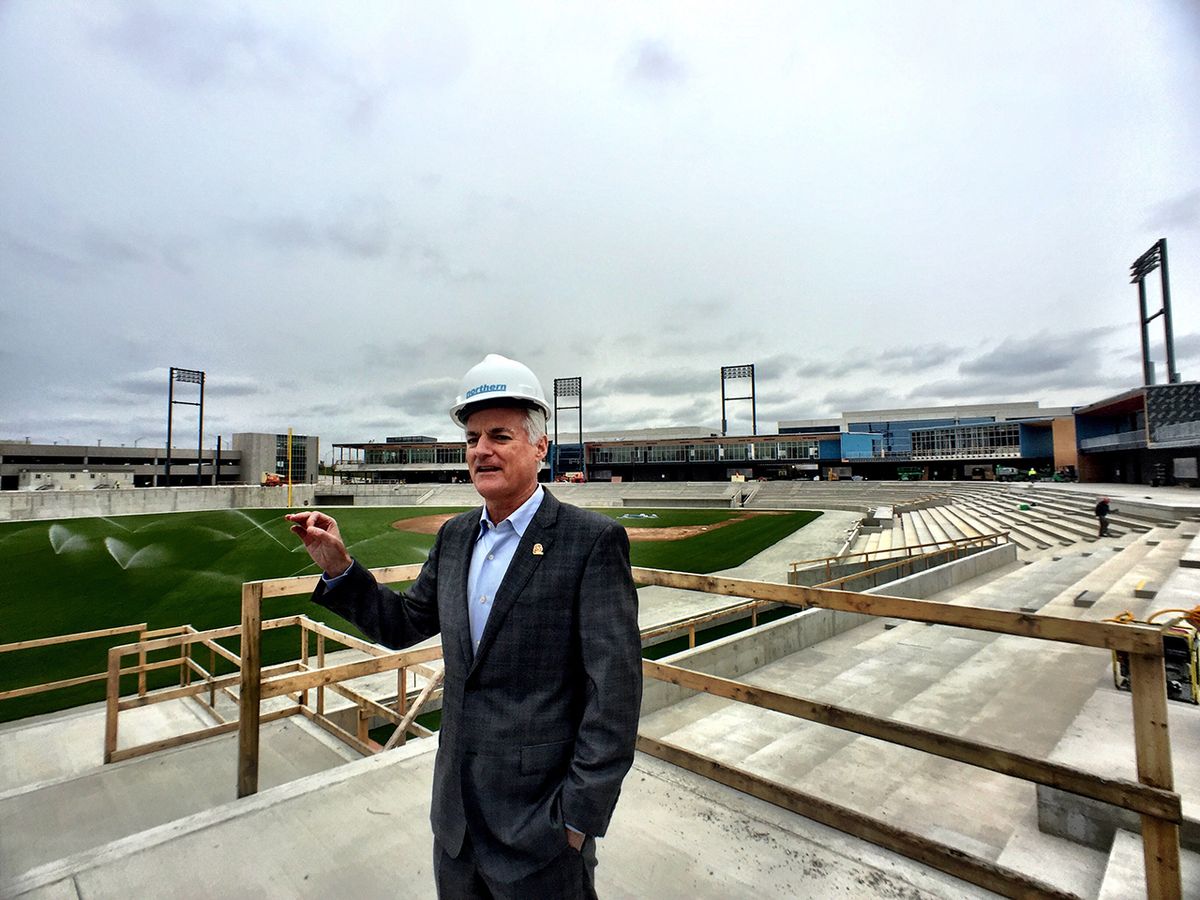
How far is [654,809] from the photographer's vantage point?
116 inches

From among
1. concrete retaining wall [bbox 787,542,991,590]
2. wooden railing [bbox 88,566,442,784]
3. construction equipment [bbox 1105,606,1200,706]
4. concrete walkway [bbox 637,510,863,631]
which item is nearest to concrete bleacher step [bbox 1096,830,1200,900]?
construction equipment [bbox 1105,606,1200,706]

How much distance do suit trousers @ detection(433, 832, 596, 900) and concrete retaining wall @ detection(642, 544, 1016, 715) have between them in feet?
16.4

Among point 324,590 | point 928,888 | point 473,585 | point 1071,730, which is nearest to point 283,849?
point 324,590

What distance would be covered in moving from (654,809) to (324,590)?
6.96 ft

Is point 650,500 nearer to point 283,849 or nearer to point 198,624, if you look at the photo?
point 198,624

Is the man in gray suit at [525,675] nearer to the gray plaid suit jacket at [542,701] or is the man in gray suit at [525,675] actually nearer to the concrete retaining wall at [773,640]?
the gray plaid suit jacket at [542,701]

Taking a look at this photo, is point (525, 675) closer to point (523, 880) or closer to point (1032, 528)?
point (523, 880)

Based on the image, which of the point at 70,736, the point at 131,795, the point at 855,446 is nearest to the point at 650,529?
the point at 70,736

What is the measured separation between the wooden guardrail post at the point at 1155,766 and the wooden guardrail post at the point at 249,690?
3943mm

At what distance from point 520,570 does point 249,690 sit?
2.47 m

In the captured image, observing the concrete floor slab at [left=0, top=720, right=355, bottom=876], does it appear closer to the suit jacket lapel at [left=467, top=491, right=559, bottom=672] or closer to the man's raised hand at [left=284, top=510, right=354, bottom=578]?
the man's raised hand at [left=284, top=510, right=354, bottom=578]

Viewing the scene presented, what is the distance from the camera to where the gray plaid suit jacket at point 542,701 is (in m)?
1.49

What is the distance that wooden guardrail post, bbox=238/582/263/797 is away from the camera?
3.13m

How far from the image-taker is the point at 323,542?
1.89 metres
